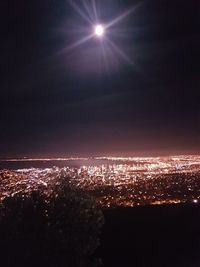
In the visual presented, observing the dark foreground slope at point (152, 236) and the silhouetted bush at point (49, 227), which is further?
the dark foreground slope at point (152, 236)

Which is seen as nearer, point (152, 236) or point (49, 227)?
point (49, 227)

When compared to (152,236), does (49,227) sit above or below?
above

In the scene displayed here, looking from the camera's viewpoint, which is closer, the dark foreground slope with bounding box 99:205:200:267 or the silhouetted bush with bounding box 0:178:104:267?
the silhouetted bush with bounding box 0:178:104:267
